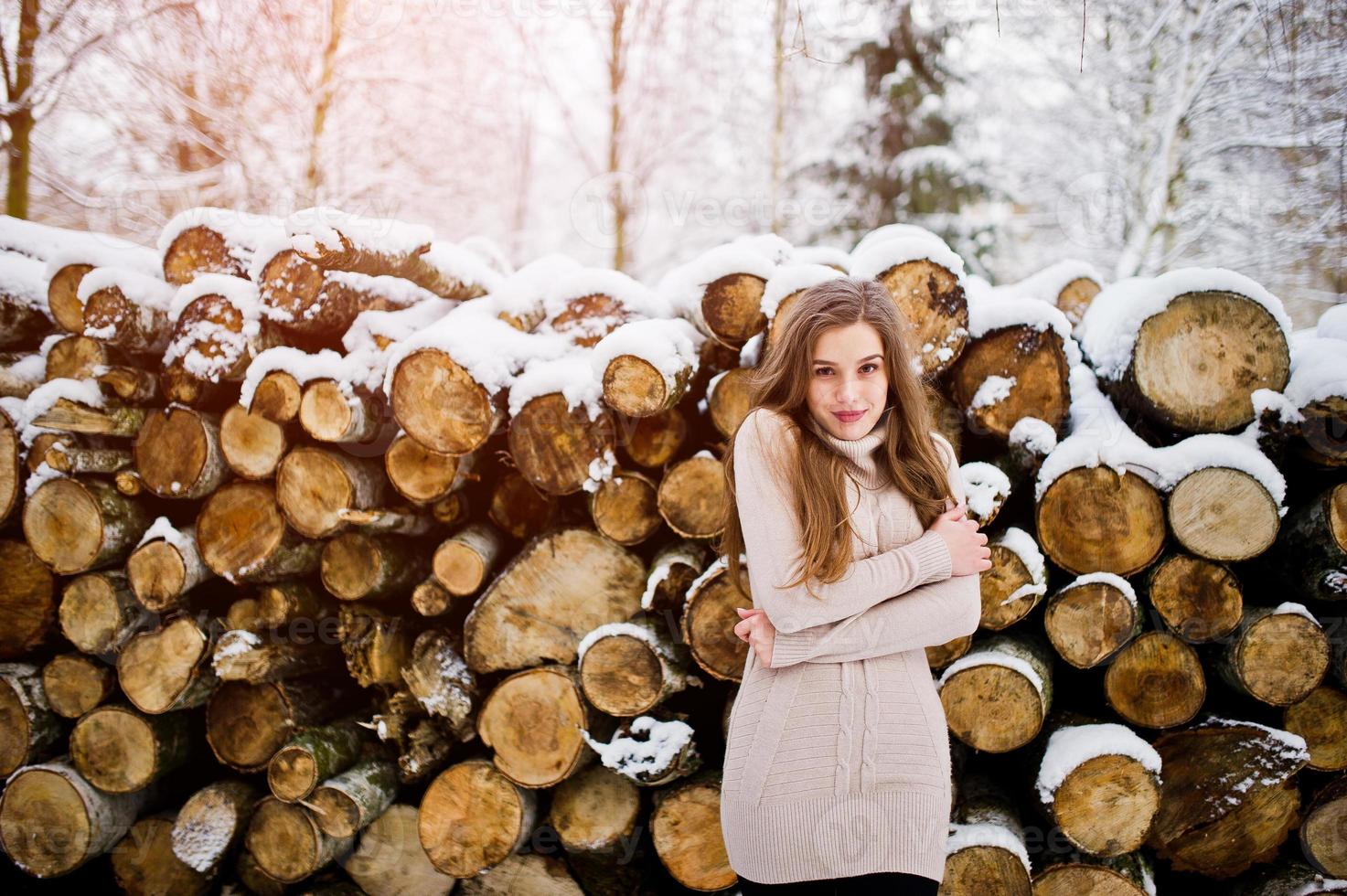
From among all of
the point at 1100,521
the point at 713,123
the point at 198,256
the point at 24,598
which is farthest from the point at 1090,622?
the point at 713,123

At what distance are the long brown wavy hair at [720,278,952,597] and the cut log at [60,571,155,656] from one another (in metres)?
2.40

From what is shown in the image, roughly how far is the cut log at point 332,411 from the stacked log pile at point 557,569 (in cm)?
2

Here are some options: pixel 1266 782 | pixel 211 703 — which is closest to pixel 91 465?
pixel 211 703

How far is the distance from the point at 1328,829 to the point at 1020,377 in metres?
1.69

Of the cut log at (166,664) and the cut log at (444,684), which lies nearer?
the cut log at (444,684)

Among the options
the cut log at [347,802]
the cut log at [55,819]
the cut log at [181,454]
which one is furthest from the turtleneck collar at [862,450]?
the cut log at [55,819]

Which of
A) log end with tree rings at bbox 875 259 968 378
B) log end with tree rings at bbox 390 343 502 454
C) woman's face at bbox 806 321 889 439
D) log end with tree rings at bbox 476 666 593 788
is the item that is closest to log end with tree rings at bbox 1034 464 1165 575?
log end with tree rings at bbox 875 259 968 378

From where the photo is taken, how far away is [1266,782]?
2.10 m

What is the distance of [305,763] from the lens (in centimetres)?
232

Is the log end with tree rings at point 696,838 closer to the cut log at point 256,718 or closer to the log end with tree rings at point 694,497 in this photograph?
the log end with tree rings at point 694,497

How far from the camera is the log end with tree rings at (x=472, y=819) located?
229cm

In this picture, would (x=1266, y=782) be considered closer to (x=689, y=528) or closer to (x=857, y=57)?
(x=689, y=528)

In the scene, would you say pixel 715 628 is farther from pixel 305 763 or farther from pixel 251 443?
pixel 251 443

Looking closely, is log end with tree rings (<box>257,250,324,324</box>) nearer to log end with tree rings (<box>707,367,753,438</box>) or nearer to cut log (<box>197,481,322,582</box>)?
cut log (<box>197,481,322,582</box>)
